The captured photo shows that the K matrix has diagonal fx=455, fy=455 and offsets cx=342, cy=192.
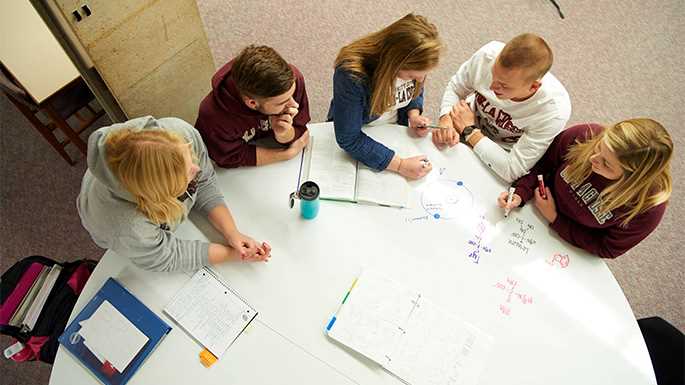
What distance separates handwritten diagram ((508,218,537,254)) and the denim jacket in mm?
455

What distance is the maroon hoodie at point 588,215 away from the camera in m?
1.31

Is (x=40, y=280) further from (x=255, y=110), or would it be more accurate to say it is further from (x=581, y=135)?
(x=581, y=135)

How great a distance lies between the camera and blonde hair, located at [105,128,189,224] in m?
1.05

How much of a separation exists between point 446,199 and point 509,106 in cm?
44

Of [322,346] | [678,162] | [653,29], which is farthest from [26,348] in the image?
[653,29]

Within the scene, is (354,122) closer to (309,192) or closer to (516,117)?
(309,192)

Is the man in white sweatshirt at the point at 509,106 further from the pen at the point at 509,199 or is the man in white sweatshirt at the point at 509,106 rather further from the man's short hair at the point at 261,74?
the man's short hair at the point at 261,74

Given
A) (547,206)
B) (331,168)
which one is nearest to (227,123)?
(331,168)

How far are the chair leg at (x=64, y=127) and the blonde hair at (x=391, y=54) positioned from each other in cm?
121

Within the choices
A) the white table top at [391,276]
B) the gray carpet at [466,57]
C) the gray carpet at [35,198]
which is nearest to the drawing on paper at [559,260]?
the white table top at [391,276]

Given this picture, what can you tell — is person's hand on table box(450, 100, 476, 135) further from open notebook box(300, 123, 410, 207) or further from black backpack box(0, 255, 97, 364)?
black backpack box(0, 255, 97, 364)

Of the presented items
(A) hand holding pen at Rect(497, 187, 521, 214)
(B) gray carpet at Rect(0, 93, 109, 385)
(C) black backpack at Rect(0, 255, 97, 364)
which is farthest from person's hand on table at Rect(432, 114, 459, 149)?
(B) gray carpet at Rect(0, 93, 109, 385)

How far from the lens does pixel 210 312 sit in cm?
122

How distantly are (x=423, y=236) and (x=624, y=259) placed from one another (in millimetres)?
1420
